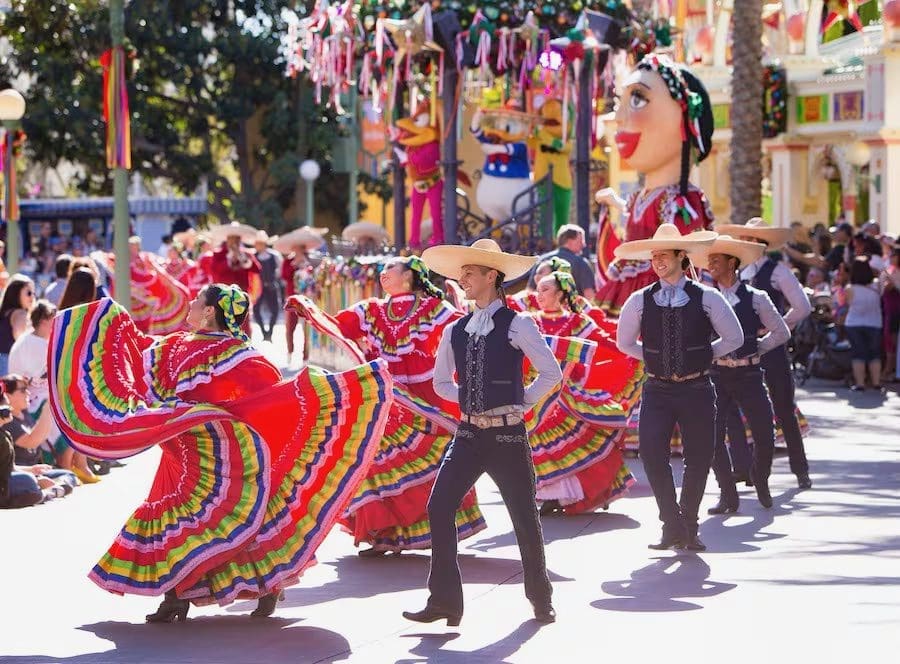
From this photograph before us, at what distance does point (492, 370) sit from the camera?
8.27 meters

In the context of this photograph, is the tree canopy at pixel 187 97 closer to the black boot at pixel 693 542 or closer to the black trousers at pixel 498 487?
the black boot at pixel 693 542

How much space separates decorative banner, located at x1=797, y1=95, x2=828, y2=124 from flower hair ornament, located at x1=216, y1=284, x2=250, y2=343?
22.1 m

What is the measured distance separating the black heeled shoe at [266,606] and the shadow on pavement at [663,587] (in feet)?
4.76

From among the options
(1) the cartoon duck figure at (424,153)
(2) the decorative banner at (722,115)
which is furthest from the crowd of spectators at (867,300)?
(2) the decorative banner at (722,115)

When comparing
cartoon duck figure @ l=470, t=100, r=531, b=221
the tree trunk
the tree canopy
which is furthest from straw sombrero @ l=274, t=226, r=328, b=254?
the tree canopy

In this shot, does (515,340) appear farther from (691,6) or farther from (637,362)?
(691,6)

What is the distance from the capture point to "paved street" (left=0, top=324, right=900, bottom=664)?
7770 mm

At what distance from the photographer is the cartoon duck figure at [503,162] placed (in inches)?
824

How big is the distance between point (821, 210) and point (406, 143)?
11619 mm

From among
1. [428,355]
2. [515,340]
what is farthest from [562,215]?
[515,340]

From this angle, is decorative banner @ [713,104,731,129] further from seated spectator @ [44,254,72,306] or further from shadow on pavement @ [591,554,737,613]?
shadow on pavement @ [591,554,737,613]

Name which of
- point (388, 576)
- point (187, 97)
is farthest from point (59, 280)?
point (187, 97)

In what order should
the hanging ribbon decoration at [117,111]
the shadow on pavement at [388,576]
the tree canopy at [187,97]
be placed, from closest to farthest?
1. the shadow on pavement at [388,576]
2. the hanging ribbon decoration at [117,111]
3. the tree canopy at [187,97]

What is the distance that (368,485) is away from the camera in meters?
10.1
